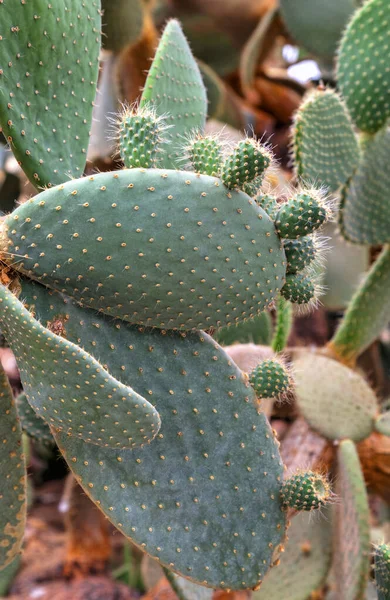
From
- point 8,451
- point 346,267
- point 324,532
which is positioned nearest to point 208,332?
point 8,451

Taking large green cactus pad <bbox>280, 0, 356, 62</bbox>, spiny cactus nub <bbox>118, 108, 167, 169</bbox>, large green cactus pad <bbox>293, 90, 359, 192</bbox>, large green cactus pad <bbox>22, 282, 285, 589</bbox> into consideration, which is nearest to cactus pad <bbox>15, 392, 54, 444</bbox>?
large green cactus pad <bbox>22, 282, 285, 589</bbox>

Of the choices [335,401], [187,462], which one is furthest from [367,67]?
[187,462]

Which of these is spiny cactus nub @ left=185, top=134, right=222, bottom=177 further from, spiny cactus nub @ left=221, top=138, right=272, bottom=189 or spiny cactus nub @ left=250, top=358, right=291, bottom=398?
spiny cactus nub @ left=250, top=358, right=291, bottom=398

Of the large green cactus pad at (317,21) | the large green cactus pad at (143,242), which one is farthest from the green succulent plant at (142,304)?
the large green cactus pad at (317,21)

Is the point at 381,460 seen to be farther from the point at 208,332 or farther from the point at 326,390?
the point at 208,332

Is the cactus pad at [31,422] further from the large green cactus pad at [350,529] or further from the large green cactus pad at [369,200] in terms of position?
the large green cactus pad at [369,200]

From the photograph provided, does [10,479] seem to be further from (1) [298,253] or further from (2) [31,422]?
(1) [298,253]
